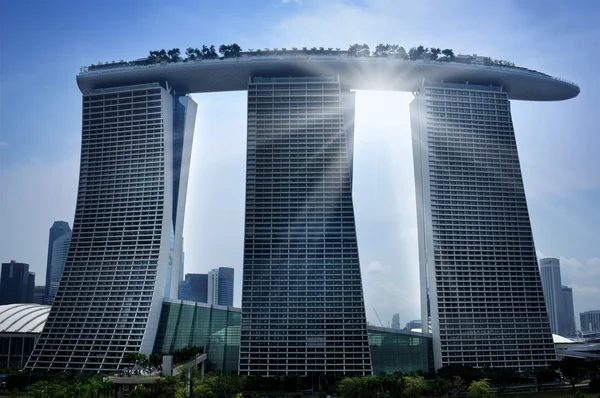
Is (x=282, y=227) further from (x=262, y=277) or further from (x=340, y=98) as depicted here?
(x=340, y=98)

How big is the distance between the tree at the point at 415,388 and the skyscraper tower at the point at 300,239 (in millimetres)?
19108

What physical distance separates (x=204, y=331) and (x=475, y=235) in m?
57.9

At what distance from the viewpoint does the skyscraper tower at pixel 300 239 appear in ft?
392

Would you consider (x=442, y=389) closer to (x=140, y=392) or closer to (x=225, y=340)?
(x=225, y=340)

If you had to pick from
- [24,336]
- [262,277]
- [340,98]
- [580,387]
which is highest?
[340,98]

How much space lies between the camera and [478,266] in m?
130

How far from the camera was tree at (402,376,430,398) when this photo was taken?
96562 mm

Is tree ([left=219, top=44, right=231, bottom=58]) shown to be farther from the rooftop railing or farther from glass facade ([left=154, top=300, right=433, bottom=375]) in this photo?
glass facade ([left=154, top=300, right=433, bottom=375])

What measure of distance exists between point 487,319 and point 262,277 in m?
45.0

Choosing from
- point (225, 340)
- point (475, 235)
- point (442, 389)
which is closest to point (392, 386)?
point (442, 389)

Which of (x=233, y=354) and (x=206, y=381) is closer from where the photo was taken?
(x=206, y=381)

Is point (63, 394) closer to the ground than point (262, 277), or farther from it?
closer to the ground

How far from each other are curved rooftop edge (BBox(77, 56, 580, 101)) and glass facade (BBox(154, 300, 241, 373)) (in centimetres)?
4634

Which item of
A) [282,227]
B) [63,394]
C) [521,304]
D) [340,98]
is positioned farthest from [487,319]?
[63,394]
